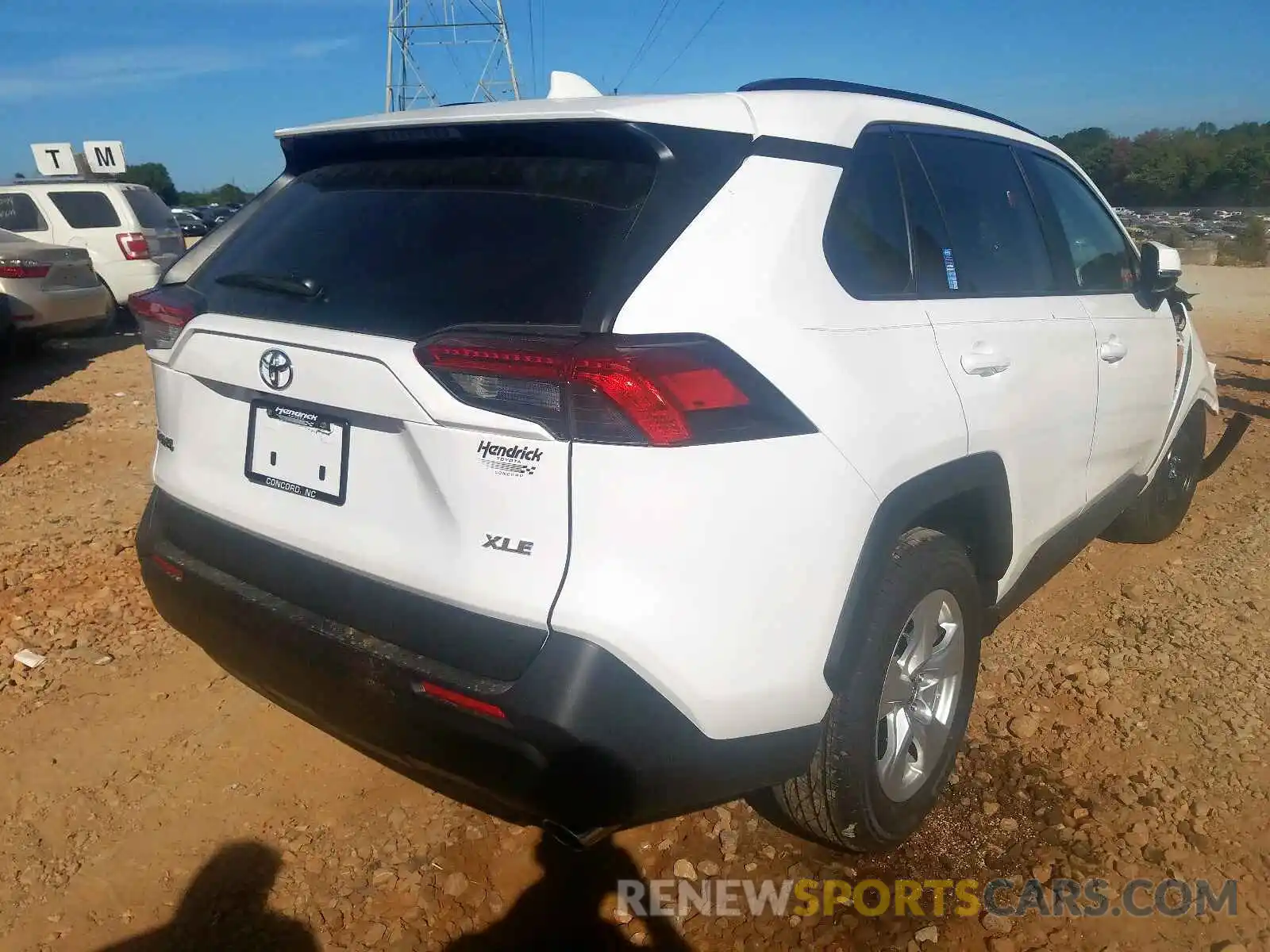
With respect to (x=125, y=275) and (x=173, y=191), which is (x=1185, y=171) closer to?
(x=125, y=275)

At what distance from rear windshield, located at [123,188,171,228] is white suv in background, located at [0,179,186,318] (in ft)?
0.07

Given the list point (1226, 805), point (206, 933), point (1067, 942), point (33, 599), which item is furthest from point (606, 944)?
point (33, 599)

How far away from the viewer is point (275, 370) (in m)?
2.04

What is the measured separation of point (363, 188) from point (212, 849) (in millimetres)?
1789

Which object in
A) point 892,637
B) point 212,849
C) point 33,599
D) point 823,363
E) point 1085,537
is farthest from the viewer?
point 33,599

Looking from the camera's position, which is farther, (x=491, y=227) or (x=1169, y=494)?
(x=1169, y=494)

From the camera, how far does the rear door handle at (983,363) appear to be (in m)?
2.42

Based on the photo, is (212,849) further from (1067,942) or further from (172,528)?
(1067,942)

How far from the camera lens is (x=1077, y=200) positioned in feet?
11.5

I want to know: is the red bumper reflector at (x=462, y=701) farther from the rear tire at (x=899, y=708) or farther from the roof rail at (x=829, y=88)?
the roof rail at (x=829, y=88)

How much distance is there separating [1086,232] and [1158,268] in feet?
1.15

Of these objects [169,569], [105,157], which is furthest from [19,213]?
[169,569]

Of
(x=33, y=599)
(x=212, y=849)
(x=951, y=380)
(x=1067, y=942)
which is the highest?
(x=951, y=380)

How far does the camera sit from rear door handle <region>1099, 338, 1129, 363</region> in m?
3.18
